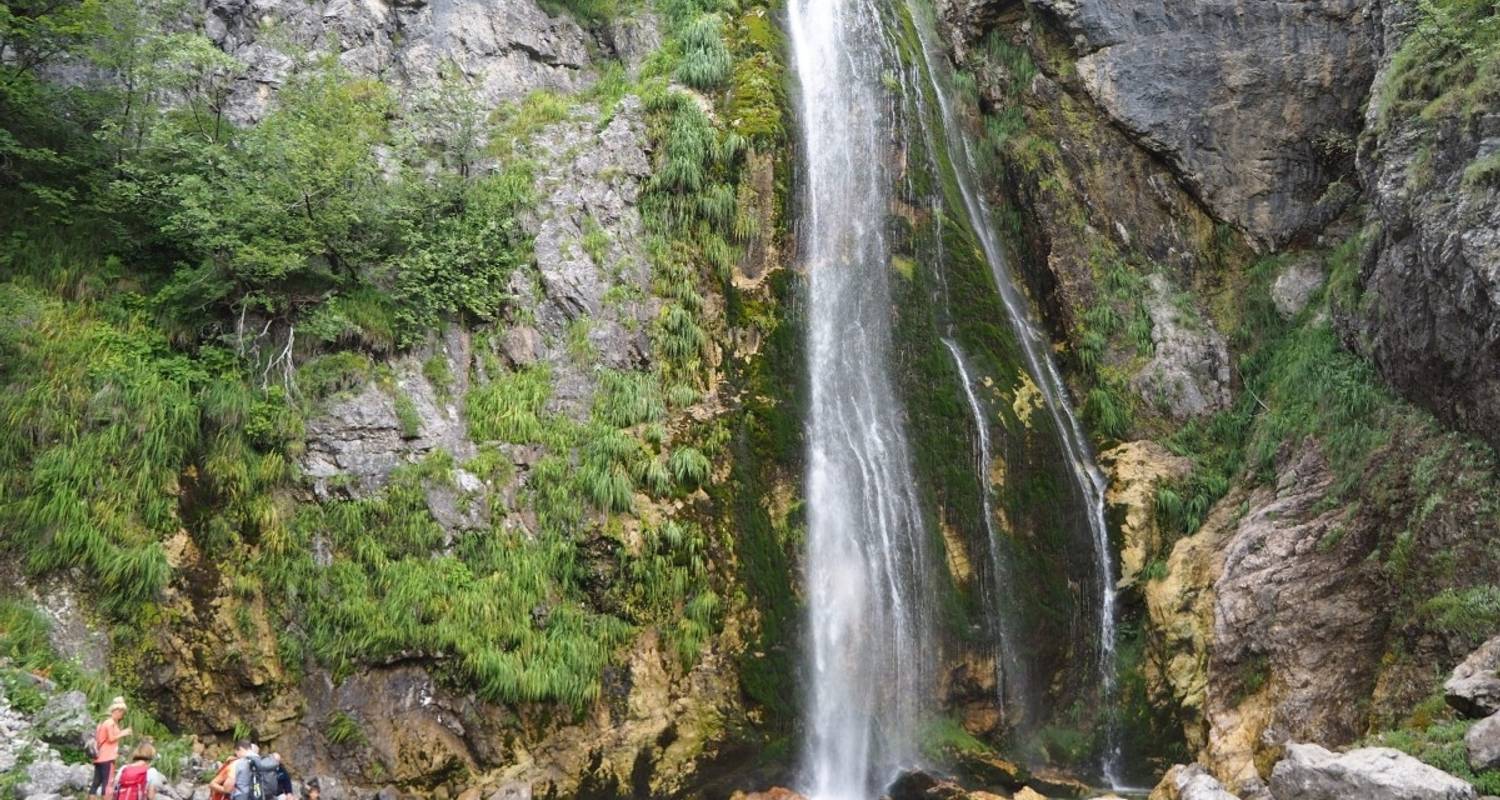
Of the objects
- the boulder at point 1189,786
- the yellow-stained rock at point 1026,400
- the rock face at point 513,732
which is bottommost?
the boulder at point 1189,786

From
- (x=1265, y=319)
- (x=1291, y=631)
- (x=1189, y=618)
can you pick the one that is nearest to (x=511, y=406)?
(x=1189, y=618)

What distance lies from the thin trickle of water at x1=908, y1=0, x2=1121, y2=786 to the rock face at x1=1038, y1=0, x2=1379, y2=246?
2820 millimetres

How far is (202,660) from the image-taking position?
9547 millimetres

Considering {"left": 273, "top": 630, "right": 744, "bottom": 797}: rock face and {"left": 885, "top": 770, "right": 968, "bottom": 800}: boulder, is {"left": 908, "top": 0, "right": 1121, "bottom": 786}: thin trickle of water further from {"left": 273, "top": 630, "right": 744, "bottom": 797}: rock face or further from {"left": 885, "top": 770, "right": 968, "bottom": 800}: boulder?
{"left": 273, "top": 630, "right": 744, "bottom": 797}: rock face

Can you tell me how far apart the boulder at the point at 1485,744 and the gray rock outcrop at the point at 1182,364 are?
7437 mm

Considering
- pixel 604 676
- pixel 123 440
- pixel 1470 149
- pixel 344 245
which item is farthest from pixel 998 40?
pixel 123 440

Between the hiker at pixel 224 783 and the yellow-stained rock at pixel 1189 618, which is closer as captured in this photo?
the hiker at pixel 224 783

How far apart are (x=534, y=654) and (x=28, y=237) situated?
830 cm

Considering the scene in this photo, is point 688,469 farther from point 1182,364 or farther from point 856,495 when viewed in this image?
point 1182,364

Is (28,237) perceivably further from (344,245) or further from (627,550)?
(627,550)

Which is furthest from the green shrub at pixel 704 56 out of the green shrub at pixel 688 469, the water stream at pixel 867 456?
the green shrub at pixel 688 469

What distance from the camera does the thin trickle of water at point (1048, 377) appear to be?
1271cm

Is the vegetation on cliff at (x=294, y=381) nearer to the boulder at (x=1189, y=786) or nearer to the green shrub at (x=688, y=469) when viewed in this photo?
the green shrub at (x=688, y=469)

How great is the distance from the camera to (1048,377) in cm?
1499
